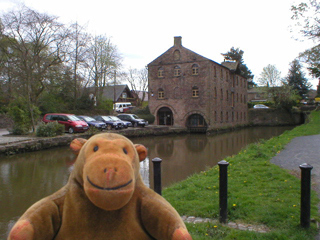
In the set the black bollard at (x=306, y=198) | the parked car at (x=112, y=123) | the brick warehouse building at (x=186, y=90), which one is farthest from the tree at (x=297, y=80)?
the black bollard at (x=306, y=198)

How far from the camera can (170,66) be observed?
117ft

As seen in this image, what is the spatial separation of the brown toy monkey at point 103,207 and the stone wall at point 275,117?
48233mm

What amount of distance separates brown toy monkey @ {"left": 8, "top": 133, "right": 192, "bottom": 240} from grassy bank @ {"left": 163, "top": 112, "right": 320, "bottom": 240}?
2.17 metres

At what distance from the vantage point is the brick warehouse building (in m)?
34.0

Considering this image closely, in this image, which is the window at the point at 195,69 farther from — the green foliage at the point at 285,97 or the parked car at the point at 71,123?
the green foliage at the point at 285,97

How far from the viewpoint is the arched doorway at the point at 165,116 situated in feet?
119

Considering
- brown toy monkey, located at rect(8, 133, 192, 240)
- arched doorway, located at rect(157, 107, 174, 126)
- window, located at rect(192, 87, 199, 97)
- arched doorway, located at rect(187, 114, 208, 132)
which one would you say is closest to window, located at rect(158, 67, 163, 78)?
arched doorway, located at rect(157, 107, 174, 126)

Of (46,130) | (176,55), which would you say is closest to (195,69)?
(176,55)

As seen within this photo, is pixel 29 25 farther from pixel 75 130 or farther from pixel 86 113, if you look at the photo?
pixel 86 113

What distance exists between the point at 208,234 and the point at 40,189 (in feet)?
21.9

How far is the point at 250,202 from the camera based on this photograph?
5562 mm

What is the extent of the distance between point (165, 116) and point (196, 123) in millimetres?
4259

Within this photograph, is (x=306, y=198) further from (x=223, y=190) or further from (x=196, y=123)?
(x=196, y=123)

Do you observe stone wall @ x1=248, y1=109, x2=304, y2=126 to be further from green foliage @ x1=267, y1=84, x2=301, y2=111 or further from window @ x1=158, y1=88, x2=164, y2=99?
window @ x1=158, y1=88, x2=164, y2=99
